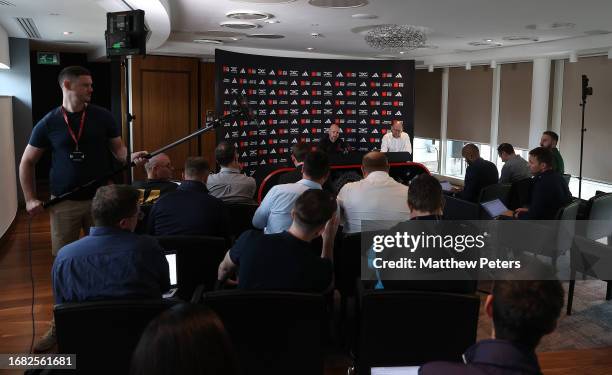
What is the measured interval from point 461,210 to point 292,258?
3789 millimetres

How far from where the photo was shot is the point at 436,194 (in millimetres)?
2799

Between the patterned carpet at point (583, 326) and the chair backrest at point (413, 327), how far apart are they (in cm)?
144

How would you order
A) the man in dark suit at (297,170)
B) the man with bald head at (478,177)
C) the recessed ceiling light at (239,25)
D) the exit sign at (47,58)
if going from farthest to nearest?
the exit sign at (47,58) < the recessed ceiling light at (239,25) < the man with bald head at (478,177) < the man in dark suit at (297,170)

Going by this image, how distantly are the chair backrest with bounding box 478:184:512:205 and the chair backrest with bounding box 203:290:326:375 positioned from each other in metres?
4.12

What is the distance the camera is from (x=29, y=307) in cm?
433

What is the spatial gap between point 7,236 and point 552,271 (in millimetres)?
6582

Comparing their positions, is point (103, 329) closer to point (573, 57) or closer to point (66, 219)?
point (66, 219)

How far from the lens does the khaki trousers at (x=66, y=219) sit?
332cm

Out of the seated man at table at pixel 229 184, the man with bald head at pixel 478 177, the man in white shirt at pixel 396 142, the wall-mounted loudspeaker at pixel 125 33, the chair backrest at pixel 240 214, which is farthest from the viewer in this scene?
the man in white shirt at pixel 396 142

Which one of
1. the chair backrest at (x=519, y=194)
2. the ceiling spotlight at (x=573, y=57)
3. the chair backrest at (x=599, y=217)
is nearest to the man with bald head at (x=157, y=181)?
the chair backrest at (x=599, y=217)

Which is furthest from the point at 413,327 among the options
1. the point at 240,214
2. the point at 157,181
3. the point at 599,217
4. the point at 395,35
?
the point at 395,35

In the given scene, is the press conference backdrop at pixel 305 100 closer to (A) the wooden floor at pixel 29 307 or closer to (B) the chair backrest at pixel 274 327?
(A) the wooden floor at pixel 29 307

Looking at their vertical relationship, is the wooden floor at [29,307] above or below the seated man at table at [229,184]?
below

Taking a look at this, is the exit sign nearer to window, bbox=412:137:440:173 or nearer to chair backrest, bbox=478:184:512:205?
window, bbox=412:137:440:173
